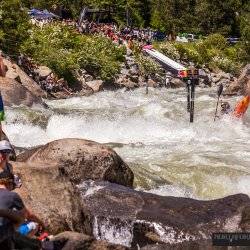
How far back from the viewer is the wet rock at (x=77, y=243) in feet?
21.2

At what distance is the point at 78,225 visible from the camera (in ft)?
26.0

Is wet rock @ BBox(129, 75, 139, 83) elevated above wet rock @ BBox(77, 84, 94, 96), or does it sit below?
below

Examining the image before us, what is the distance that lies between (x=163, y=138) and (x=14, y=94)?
623 cm

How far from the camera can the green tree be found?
2966 cm

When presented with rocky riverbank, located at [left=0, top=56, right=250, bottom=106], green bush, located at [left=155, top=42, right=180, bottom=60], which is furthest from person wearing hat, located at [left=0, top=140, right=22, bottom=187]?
green bush, located at [left=155, top=42, right=180, bottom=60]

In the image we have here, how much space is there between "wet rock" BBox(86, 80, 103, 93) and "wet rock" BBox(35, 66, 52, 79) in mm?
2671

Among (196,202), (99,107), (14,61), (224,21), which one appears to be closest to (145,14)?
(224,21)

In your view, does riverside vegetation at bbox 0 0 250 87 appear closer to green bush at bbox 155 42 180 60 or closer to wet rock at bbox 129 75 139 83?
green bush at bbox 155 42 180 60

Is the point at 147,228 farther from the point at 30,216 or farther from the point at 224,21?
the point at 224,21

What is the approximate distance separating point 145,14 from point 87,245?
2157 inches

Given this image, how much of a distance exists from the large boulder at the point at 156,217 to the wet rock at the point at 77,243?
4.80 ft

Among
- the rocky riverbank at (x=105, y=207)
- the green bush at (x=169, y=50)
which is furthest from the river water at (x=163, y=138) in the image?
the green bush at (x=169, y=50)

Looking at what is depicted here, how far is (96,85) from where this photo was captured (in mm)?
32125

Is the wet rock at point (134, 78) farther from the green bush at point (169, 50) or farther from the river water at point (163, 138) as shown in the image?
the river water at point (163, 138)
